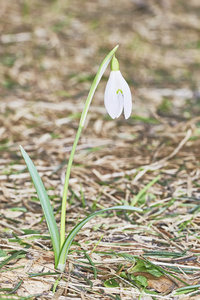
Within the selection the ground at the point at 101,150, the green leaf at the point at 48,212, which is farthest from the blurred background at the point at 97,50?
the green leaf at the point at 48,212

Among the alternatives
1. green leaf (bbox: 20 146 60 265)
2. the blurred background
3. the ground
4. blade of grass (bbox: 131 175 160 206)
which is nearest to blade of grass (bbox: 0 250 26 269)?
the ground

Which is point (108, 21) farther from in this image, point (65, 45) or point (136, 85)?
point (136, 85)

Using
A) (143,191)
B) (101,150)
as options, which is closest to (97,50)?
(101,150)

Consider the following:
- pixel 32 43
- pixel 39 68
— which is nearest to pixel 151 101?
pixel 39 68

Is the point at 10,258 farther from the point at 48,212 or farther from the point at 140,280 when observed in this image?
the point at 140,280

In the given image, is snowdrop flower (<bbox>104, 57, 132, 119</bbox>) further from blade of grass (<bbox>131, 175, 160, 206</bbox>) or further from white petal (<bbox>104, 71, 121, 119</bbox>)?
blade of grass (<bbox>131, 175, 160, 206</bbox>)

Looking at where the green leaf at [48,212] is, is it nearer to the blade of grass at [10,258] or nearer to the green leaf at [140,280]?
the blade of grass at [10,258]
